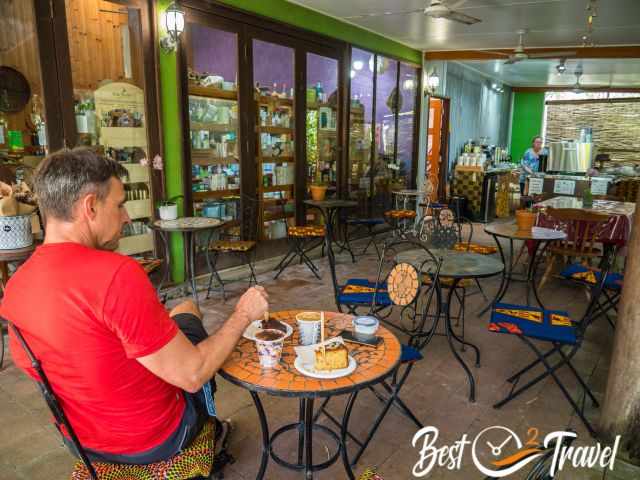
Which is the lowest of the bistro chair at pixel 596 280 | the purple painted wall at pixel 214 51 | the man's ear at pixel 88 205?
the bistro chair at pixel 596 280

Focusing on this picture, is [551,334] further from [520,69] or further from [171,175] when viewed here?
[520,69]

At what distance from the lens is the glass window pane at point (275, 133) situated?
543 cm

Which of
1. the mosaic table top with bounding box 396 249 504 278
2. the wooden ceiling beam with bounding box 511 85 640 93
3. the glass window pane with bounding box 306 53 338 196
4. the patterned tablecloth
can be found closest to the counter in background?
the glass window pane with bounding box 306 53 338 196

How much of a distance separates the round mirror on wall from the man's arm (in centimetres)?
307

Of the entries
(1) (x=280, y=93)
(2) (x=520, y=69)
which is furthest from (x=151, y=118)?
(2) (x=520, y=69)

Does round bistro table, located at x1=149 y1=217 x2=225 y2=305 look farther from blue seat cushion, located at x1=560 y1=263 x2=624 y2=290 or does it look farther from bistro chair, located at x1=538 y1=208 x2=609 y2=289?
bistro chair, located at x1=538 y1=208 x2=609 y2=289

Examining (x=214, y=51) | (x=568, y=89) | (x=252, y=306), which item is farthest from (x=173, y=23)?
(x=568, y=89)

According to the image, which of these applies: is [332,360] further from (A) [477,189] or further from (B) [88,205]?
(A) [477,189]

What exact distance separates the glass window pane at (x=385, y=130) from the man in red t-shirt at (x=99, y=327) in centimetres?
656

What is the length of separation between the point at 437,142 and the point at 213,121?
228 inches

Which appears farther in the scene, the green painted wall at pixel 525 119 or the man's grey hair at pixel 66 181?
the green painted wall at pixel 525 119

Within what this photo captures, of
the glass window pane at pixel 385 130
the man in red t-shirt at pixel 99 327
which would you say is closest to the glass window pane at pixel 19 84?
the man in red t-shirt at pixel 99 327

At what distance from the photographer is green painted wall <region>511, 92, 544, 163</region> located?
47.5 ft

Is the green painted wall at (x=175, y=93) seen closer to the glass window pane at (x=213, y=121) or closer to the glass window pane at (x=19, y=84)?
the glass window pane at (x=213, y=121)
